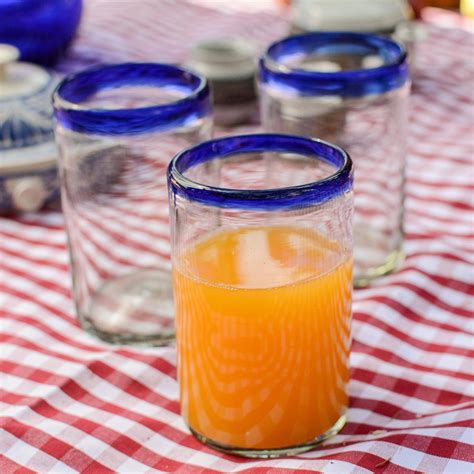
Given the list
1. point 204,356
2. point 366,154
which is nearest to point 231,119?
point 366,154

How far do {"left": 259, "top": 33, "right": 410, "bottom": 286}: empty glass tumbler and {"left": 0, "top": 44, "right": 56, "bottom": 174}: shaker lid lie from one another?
29cm

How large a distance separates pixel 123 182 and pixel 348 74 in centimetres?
23

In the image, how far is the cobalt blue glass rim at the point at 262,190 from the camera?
626mm

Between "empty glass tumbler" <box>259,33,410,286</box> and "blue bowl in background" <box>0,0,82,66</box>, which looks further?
"blue bowl in background" <box>0,0,82,66</box>

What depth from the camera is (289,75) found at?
0.88m

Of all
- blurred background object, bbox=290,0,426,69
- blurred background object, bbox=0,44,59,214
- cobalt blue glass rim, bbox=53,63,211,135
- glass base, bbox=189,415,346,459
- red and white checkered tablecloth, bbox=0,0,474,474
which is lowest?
red and white checkered tablecloth, bbox=0,0,474,474

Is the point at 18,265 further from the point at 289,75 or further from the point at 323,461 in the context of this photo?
the point at 323,461

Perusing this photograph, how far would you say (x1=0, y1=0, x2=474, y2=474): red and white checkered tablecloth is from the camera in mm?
708

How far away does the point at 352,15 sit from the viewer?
1.32 m

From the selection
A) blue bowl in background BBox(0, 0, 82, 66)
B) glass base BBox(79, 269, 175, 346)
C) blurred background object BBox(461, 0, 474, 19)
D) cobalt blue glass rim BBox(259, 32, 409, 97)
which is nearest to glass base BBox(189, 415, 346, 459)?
glass base BBox(79, 269, 175, 346)

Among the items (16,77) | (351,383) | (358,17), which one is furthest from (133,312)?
(358,17)

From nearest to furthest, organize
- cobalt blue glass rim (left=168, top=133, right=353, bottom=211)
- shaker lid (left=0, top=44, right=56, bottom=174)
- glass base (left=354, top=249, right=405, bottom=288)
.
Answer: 1. cobalt blue glass rim (left=168, top=133, right=353, bottom=211)
2. glass base (left=354, top=249, right=405, bottom=288)
3. shaker lid (left=0, top=44, right=56, bottom=174)

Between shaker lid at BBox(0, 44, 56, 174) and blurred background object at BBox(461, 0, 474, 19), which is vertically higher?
shaker lid at BBox(0, 44, 56, 174)

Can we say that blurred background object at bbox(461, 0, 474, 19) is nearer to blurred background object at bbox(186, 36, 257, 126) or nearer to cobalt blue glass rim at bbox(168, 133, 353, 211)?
blurred background object at bbox(186, 36, 257, 126)
